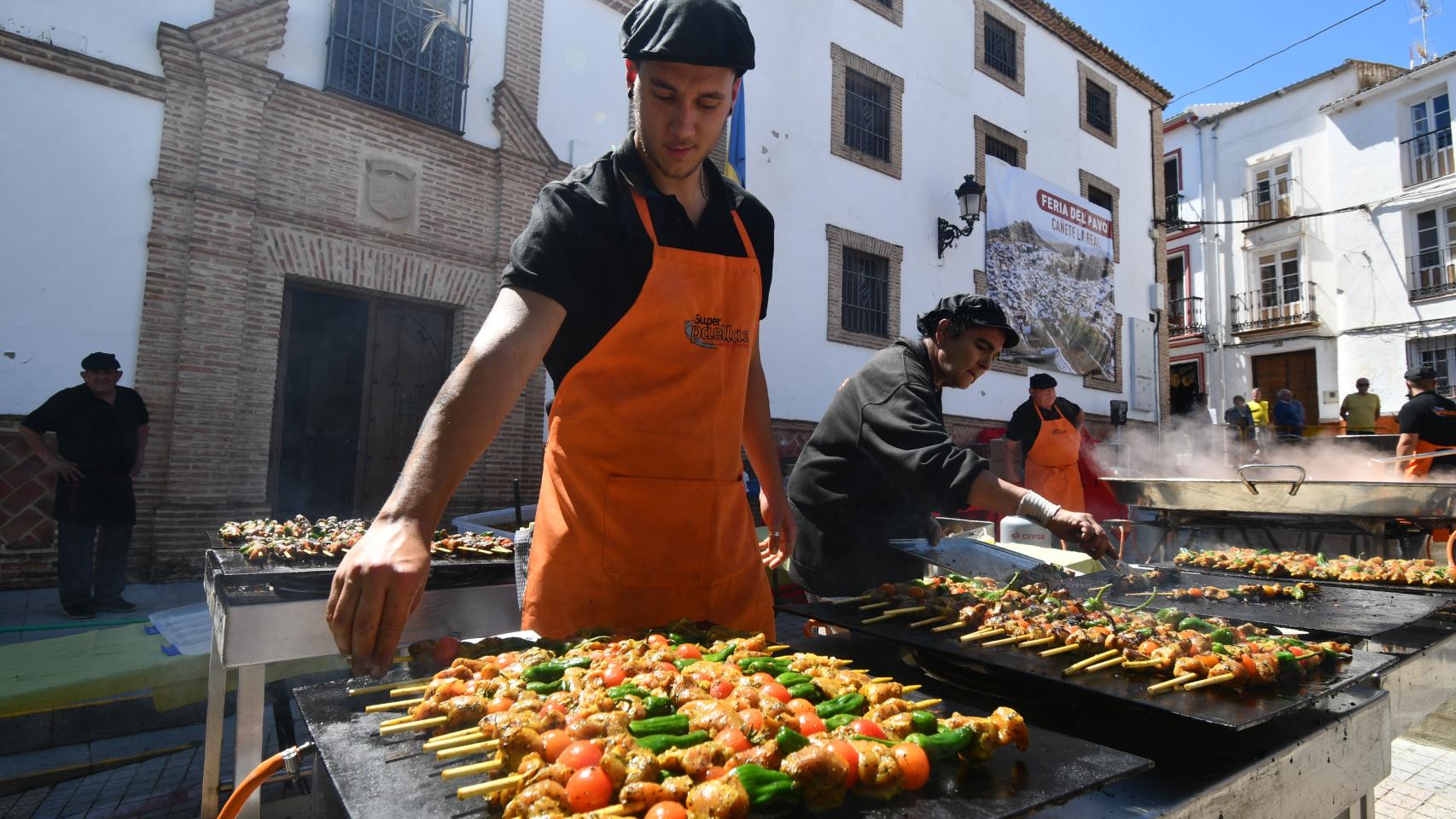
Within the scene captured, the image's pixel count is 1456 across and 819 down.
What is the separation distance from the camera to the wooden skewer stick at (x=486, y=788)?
1.01 meters

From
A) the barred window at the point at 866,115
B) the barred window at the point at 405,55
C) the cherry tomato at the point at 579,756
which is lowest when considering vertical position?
the cherry tomato at the point at 579,756

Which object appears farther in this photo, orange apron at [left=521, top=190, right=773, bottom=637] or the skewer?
orange apron at [left=521, top=190, right=773, bottom=637]

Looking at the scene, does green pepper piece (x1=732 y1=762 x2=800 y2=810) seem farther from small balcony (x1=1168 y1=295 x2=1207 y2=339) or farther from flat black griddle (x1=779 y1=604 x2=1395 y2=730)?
small balcony (x1=1168 y1=295 x2=1207 y2=339)

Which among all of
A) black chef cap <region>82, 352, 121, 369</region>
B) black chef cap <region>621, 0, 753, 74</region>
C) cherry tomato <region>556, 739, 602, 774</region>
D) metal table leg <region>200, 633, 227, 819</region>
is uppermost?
black chef cap <region>621, 0, 753, 74</region>

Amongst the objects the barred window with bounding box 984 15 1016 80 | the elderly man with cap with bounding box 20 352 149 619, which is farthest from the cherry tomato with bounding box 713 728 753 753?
the barred window with bounding box 984 15 1016 80

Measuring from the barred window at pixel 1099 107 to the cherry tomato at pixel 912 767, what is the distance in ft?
68.0

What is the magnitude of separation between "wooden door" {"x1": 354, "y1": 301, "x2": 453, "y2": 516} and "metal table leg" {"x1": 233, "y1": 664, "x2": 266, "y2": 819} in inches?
270

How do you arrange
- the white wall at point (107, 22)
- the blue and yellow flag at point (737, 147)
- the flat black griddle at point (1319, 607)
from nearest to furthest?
the flat black griddle at point (1319, 607), the white wall at point (107, 22), the blue and yellow flag at point (737, 147)

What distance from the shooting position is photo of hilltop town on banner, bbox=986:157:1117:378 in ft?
50.9

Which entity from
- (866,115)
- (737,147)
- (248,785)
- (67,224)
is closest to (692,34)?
(248,785)

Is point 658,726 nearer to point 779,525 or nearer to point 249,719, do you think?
point 779,525

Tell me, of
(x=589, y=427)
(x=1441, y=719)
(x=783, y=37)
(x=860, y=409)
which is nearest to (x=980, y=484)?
(x=860, y=409)

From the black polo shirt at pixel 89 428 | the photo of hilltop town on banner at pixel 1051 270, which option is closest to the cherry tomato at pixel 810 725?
the black polo shirt at pixel 89 428

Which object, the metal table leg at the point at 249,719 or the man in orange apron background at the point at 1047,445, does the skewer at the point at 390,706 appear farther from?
the man in orange apron background at the point at 1047,445
